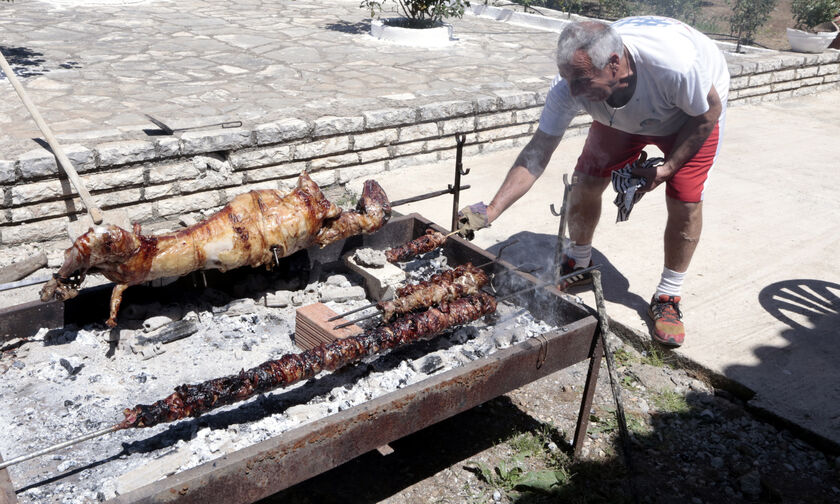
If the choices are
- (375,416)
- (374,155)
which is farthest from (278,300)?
(374,155)

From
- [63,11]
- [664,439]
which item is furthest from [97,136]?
[63,11]

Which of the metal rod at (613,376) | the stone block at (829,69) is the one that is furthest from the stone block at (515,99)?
the stone block at (829,69)

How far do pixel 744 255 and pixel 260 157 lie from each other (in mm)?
4450

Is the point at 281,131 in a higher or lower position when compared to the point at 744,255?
higher

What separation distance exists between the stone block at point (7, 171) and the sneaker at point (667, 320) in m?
4.90

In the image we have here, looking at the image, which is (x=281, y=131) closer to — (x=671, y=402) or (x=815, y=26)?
(x=671, y=402)

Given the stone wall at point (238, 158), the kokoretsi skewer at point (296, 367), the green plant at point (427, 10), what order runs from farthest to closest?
the green plant at point (427, 10), the stone wall at point (238, 158), the kokoretsi skewer at point (296, 367)

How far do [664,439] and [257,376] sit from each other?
7.64 feet

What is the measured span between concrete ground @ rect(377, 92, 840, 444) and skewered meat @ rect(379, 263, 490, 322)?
142 cm

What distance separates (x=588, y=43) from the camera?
Result: 3.30 m

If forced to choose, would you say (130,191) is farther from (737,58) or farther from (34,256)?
(737,58)

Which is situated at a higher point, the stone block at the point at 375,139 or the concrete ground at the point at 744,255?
the stone block at the point at 375,139

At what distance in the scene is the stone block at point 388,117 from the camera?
6.82 meters

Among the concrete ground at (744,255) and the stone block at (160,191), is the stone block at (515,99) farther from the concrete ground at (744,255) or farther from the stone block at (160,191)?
the stone block at (160,191)
